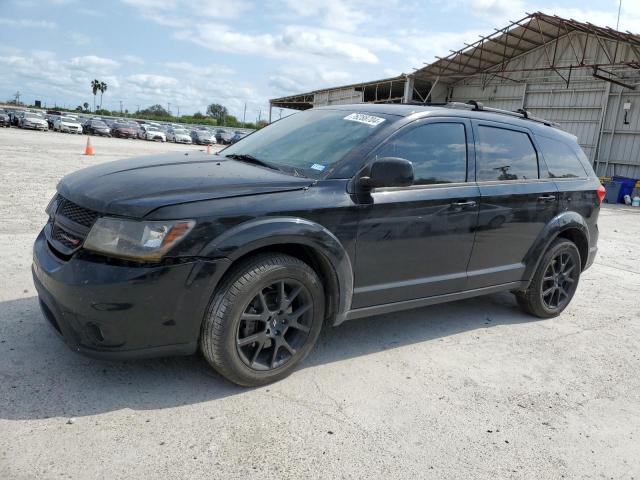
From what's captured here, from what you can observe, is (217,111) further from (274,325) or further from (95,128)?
(274,325)

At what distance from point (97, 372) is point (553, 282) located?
3.98 meters

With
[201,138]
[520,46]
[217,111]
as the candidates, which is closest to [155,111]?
[217,111]

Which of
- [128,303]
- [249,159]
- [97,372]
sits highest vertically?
[249,159]

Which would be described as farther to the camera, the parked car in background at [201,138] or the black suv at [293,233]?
the parked car in background at [201,138]

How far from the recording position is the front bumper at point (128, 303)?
267cm

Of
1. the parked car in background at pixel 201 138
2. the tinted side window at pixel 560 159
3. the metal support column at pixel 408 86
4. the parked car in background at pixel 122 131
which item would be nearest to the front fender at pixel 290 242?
the tinted side window at pixel 560 159

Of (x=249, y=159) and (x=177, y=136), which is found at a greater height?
(x=177, y=136)

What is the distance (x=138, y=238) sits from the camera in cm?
271

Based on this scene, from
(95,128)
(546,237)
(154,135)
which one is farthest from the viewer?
(154,135)

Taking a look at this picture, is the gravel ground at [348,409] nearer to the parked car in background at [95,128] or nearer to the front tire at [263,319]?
the front tire at [263,319]

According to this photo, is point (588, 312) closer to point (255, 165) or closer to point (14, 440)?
point (255, 165)

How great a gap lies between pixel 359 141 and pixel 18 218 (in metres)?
5.56

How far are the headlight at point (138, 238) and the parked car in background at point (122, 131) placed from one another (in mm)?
42978

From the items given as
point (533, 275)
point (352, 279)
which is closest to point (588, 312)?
point (533, 275)
